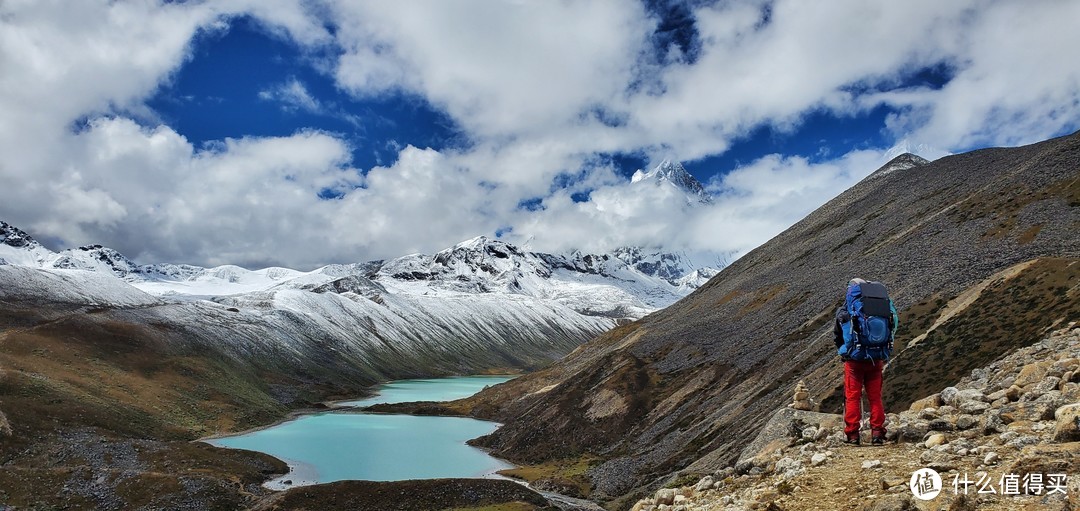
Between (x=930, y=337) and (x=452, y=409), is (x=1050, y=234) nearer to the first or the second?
(x=930, y=337)

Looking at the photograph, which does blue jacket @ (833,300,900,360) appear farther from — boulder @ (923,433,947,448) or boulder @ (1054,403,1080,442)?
boulder @ (1054,403,1080,442)

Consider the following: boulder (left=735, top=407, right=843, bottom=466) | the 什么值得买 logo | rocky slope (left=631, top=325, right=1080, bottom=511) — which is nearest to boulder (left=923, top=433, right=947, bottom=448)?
rocky slope (left=631, top=325, right=1080, bottom=511)

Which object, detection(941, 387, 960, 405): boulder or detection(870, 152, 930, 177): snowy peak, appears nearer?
detection(941, 387, 960, 405): boulder

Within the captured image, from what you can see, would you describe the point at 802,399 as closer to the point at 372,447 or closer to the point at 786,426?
the point at 786,426

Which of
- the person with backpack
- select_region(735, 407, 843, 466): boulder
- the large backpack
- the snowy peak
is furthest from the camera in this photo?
the snowy peak

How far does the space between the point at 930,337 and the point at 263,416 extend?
320 ft

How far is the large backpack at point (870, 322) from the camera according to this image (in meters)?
12.5

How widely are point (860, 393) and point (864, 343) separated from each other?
1.13 metres

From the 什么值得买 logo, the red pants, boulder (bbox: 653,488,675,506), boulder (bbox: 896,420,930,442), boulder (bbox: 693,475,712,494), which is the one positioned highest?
the red pants

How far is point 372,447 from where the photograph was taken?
77750mm

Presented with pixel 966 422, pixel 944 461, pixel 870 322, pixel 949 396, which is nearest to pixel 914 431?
pixel 966 422

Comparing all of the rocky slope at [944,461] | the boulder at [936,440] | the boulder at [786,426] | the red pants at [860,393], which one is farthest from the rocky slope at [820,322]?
the boulder at [936,440]

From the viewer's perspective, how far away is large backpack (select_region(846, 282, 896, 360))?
12508 millimetres

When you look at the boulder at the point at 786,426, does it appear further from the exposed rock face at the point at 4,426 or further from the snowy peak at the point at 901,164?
the snowy peak at the point at 901,164
